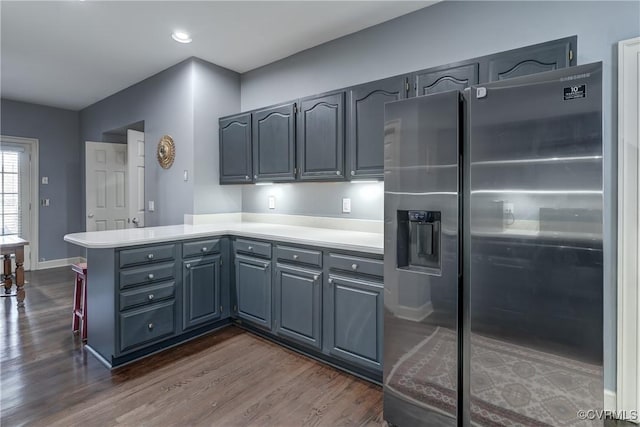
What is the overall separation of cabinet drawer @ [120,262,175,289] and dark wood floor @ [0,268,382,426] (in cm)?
61

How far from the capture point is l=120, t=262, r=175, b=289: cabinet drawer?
8.14ft

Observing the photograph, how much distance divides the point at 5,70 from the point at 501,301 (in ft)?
18.7

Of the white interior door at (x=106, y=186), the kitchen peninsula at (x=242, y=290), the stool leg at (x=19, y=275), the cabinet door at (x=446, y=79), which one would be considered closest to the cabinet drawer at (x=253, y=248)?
the kitchen peninsula at (x=242, y=290)

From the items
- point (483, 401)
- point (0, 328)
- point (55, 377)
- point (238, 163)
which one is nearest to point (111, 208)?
point (0, 328)

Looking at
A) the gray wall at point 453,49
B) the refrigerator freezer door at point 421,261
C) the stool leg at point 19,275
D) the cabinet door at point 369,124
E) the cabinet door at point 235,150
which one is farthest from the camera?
the stool leg at point 19,275

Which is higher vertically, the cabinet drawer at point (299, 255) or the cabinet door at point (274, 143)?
the cabinet door at point (274, 143)

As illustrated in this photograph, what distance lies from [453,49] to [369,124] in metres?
0.84

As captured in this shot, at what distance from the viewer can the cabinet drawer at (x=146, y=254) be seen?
2.47m

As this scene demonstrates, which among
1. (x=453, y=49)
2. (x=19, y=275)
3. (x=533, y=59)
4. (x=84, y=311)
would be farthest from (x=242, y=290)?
(x=19, y=275)

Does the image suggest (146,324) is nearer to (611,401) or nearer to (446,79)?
(446,79)

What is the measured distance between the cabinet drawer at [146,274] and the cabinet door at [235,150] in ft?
4.02

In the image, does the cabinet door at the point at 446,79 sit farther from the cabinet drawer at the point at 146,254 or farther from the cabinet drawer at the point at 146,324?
the cabinet drawer at the point at 146,324

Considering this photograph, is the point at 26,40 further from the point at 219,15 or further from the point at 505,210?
the point at 505,210

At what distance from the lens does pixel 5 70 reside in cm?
408
